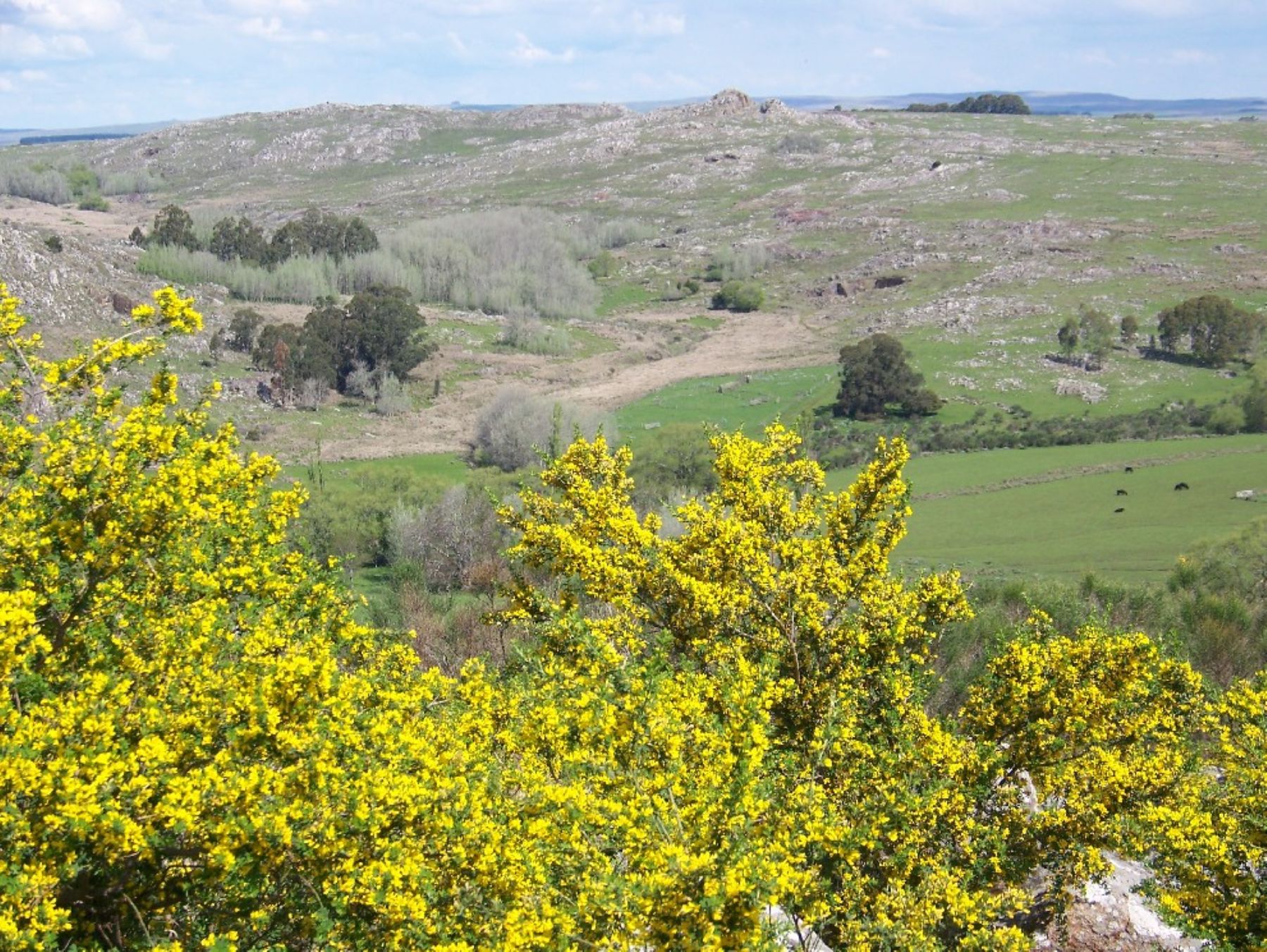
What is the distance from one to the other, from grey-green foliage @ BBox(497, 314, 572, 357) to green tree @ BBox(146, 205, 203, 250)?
30.6 m

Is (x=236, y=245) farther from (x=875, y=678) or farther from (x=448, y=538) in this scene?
(x=875, y=678)

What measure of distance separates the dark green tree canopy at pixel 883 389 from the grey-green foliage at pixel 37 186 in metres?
138

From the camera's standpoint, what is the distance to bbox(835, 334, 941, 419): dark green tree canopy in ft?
240

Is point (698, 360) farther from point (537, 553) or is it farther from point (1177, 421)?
point (537, 553)

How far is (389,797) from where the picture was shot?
756 centimetres

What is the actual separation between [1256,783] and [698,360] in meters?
80.6

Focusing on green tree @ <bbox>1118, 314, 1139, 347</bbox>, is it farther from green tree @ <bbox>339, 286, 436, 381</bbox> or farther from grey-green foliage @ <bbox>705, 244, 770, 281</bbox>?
green tree @ <bbox>339, 286, 436, 381</bbox>

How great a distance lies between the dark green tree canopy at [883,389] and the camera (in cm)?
7312

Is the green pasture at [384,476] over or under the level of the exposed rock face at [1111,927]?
under

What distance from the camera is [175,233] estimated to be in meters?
101

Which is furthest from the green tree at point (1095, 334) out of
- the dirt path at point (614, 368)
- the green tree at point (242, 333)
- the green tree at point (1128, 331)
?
the green tree at point (242, 333)

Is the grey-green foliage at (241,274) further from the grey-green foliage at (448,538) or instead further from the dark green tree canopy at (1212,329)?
the dark green tree canopy at (1212,329)

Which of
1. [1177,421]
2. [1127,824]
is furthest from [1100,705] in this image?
[1177,421]

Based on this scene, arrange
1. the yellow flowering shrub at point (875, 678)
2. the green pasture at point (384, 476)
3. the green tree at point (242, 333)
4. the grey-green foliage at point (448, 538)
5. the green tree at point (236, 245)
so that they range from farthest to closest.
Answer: the green tree at point (236, 245) → the green tree at point (242, 333) → the green pasture at point (384, 476) → the grey-green foliage at point (448, 538) → the yellow flowering shrub at point (875, 678)
